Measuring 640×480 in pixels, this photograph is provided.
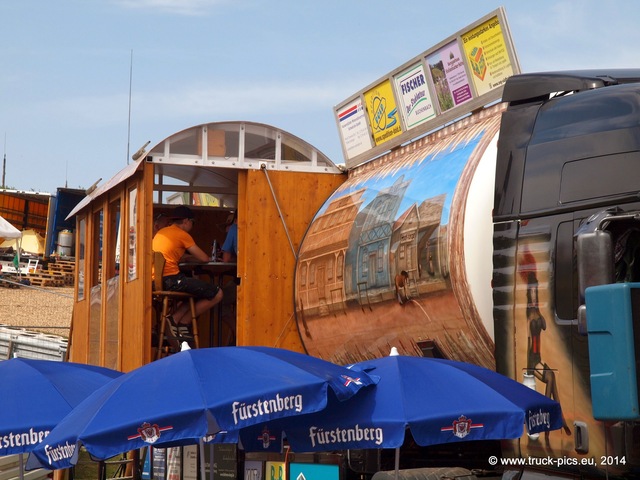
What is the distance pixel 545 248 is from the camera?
645cm

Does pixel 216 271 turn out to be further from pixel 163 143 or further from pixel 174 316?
pixel 163 143

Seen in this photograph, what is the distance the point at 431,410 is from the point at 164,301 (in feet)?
17.6

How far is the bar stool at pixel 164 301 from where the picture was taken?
11.2 metres

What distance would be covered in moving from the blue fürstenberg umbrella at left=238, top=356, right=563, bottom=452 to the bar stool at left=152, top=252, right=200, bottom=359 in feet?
14.2

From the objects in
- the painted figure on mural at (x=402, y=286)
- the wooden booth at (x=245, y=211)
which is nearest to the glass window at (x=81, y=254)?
the wooden booth at (x=245, y=211)

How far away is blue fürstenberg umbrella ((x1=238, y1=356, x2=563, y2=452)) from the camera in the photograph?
6355 mm

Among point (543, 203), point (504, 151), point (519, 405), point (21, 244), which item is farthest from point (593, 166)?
point (21, 244)

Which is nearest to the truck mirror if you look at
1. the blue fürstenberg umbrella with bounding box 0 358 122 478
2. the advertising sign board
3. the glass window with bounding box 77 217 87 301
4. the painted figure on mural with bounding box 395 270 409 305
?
the painted figure on mural with bounding box 395 270 409 305

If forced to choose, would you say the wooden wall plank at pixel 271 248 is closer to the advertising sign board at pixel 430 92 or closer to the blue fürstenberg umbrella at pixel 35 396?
the advertising sign board at pixel 430 92

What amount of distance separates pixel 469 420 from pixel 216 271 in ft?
20.7

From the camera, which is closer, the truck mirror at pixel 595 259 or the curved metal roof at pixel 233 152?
the truck mirror at pixel 595 259

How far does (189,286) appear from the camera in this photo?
1150cm

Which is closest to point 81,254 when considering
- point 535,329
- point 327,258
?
point 327,258

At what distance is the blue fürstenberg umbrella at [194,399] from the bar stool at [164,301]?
4.07 meters
